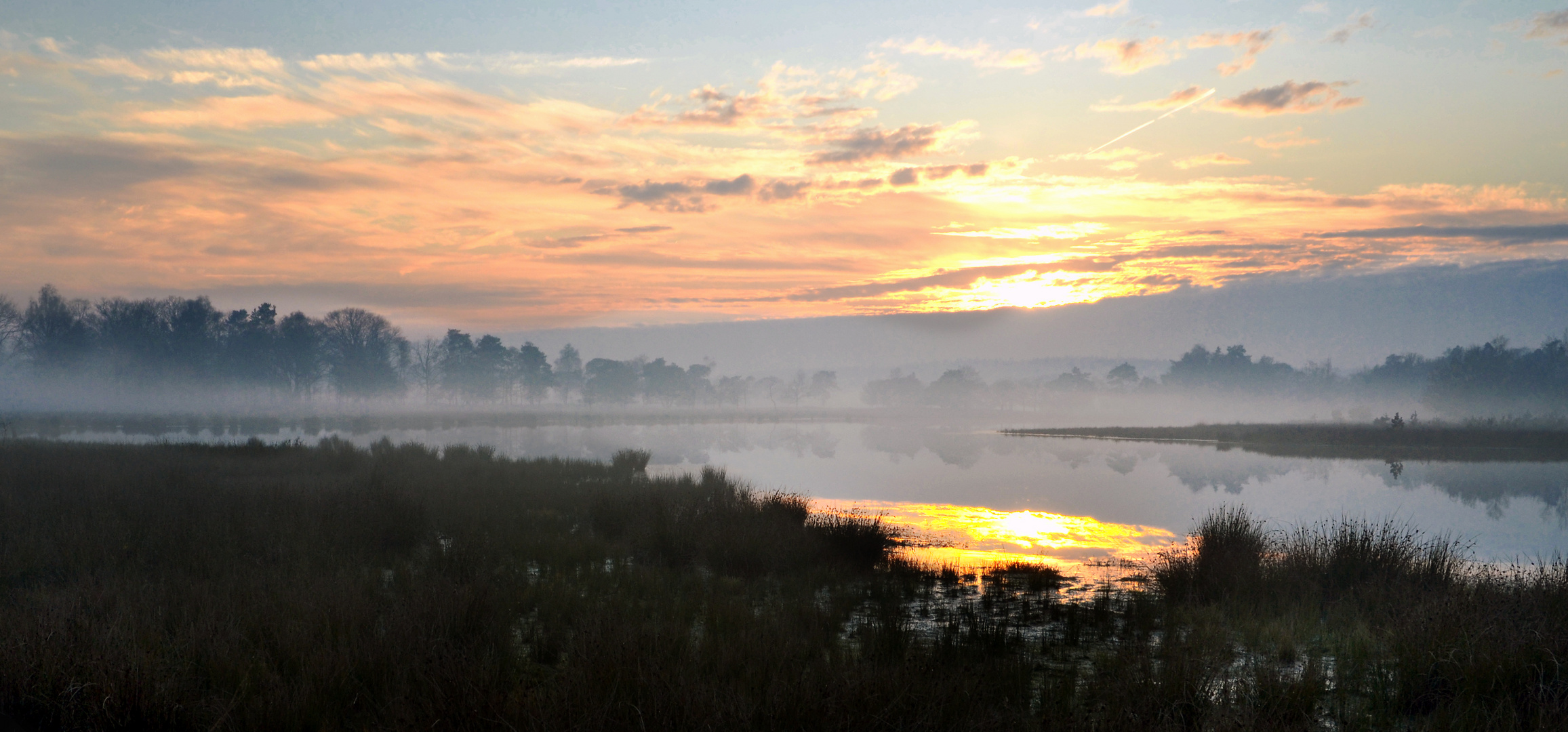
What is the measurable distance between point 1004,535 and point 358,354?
9160 centimetres

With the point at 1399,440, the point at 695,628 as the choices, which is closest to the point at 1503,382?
the point at 1399,440

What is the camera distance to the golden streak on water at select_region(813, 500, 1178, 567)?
510 inches

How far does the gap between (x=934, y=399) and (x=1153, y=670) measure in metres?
195

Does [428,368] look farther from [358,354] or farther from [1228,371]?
[1228,371]

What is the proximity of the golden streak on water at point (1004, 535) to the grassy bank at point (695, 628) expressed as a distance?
1492 millimetres

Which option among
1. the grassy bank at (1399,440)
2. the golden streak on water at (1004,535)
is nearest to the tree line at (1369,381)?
the grassy bank at (1399,440)

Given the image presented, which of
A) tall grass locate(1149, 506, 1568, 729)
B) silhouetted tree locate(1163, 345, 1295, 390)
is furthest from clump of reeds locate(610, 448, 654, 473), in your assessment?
silhouetted tree locate(1163, 345, 1295, 390)

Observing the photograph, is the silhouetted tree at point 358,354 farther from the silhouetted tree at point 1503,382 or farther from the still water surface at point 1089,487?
the silhouetted tree at point 1503,382

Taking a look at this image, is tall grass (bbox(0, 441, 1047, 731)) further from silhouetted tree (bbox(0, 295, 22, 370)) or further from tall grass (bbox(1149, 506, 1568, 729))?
silhouetted tree (bbox(0, 295, 22, 370))

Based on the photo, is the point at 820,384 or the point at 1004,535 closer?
the point at 1004,535

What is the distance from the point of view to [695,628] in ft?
23.4

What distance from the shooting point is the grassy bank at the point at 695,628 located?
4.64m

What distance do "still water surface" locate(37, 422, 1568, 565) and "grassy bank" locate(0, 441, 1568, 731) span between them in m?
4.09

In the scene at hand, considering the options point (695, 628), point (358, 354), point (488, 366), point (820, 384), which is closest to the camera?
point (695, 628)
